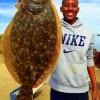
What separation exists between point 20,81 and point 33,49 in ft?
0.57

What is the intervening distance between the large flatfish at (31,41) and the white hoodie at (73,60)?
68 cm

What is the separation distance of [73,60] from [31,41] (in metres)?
0.76

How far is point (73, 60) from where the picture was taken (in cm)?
241

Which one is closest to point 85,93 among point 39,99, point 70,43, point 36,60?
point 70,43

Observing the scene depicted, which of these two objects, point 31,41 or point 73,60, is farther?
point 73,60

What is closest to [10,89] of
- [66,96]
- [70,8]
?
[66,96]

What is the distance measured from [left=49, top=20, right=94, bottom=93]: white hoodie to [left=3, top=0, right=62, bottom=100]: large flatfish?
0.68m

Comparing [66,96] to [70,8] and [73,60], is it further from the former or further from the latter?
[70,8]

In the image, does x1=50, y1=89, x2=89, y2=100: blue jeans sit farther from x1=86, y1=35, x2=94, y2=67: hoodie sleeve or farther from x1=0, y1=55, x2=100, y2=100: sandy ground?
x1=0, y1=55, x2=100, y2=100: sandy ground

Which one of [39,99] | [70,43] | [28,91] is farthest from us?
[39,99]

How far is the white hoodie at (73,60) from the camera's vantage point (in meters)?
2.41

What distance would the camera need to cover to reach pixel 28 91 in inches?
67.0

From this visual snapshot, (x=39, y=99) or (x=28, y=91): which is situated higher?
(x=28, y=91)

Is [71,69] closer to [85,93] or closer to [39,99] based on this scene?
[85,93]
